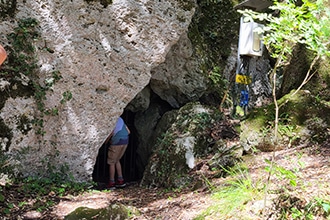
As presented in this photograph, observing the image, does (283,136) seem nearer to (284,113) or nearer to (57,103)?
(284,113)

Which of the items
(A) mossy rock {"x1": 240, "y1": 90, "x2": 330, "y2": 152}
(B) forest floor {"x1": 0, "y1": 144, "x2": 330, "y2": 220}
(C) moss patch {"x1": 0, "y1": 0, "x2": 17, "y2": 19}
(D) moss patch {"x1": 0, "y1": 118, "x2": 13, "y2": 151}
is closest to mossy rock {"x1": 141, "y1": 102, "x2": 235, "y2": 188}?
(B) forest floor {"x1": 0, "y1": 144, "x2": 330, "y2": 220}

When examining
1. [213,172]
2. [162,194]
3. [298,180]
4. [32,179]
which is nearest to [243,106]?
[213,172]

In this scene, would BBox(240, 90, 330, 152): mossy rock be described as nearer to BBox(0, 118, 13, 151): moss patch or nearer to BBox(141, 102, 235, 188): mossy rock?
BBox(141, 102, 235, 188): mossy rock

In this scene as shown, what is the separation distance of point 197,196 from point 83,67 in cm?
250

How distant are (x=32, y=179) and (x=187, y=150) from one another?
226 centimetres

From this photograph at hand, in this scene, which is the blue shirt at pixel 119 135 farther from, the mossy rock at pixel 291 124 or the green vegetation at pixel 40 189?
the mossy rock at pixel 291 124

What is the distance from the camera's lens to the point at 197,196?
11.6 feet

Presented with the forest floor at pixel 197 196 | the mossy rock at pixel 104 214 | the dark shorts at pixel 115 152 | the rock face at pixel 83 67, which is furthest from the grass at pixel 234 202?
the dark shorts at pixel 115 152

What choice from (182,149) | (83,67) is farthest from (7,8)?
(182,149)

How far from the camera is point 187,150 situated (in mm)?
4879

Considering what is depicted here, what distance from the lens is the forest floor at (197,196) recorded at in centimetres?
282

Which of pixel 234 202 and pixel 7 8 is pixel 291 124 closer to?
pixel 234 202

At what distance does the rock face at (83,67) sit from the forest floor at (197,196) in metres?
0.73

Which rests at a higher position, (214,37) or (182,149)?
(214,37)
